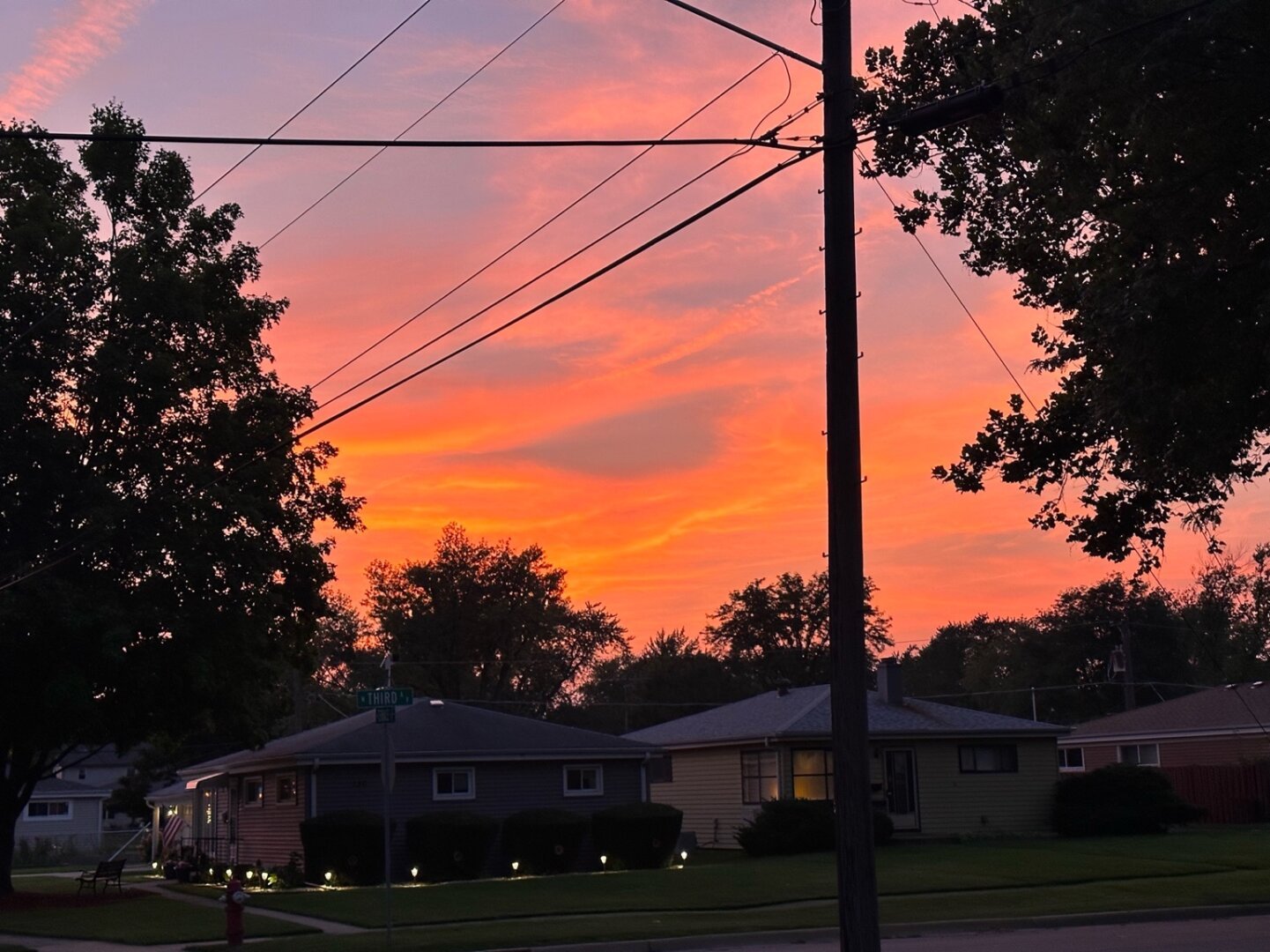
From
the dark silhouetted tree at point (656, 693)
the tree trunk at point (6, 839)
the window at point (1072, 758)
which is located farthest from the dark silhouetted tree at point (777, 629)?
the tree trunk at point (6, 839)

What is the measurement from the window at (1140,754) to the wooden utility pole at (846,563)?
46242 millimetres

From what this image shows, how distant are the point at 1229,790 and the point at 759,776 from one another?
687 inches

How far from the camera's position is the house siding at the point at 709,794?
1705 inches

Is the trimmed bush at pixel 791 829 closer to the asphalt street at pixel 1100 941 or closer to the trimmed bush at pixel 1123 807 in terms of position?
the trimmed bush at pixel 1123 807

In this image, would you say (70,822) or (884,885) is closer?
(884,885)

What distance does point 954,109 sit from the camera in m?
13.2

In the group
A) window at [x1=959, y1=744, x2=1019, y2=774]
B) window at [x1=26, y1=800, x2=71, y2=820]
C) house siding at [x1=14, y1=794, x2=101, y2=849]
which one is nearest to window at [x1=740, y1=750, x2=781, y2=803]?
window at [x1=959, y1=744, x2=1019, y2=774]

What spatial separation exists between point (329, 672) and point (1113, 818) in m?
56.2

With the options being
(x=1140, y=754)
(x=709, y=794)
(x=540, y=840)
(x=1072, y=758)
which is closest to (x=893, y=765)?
(x=709, y=794)

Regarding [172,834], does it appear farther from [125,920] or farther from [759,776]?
[125,920]

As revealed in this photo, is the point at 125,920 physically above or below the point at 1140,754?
below

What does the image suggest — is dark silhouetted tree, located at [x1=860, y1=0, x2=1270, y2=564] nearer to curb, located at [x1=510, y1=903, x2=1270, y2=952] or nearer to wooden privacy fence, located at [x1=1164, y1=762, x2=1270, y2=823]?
curb, located at [x1=510, y1=903, x2=1270, y2=952]

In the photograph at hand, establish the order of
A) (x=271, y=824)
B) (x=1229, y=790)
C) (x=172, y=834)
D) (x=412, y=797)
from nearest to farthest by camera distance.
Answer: (x=412, y=797)
(x=271, y=824)
(x=1229, y=790)
(x=172, y=834)

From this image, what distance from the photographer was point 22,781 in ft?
116
